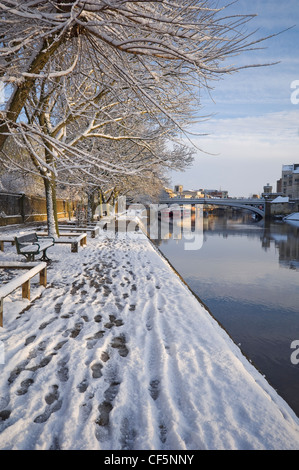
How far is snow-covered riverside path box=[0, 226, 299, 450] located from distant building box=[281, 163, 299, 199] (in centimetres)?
9251

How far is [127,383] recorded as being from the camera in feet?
10.5

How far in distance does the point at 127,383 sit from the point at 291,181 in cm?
10432

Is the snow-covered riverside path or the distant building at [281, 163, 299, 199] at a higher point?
the distant building at [281, 163, 299, 199]

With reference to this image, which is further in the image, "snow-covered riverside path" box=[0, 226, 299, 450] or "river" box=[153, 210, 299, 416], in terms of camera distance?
"river" box=[153, 210, 299, 416]

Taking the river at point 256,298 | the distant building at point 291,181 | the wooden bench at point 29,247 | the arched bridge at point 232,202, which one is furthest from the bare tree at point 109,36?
the distant building at point 291,181

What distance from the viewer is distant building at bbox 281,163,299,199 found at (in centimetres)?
8725

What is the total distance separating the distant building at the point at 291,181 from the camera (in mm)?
87250

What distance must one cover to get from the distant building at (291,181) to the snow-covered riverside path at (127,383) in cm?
9251

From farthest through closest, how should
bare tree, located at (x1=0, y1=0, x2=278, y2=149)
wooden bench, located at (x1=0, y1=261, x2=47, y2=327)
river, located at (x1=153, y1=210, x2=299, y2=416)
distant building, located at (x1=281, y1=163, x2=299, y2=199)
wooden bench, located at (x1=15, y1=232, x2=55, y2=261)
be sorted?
distant building, located at (x1=281, y1=163, x2=299, y2=199)
wooden bench, located at (x1=15, y1=232, x2=55, y2=261)
river, located at (x1=153, y1=210, x2=299, y2=416)
wooden bench, located at (x1=0, y1=261, x2=47, y2=327)
bare tree, located at (x1=0, y1=0, x2=278, y2=149)

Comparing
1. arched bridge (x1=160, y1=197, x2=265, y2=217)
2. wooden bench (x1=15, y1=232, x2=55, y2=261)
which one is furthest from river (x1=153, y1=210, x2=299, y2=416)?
arched bridge (x1=160, y1=197, x2=265, y2=217)

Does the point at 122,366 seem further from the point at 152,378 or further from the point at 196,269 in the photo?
the point at 196,269
